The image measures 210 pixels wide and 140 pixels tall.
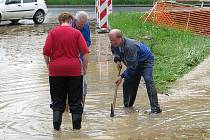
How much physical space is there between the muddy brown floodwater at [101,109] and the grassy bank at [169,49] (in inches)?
12.6

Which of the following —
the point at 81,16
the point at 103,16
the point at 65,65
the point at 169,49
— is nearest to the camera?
the point at 65,65

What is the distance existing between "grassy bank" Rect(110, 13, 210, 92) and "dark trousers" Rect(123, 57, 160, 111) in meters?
1.58

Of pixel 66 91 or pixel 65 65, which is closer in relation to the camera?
pixel 65 65

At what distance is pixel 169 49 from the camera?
1594 centimetres

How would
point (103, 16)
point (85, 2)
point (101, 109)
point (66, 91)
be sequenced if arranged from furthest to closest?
point (85, 2) → point (103, 16) → point (101, 109) → point (66, 91)

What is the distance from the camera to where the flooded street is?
790 centimetres

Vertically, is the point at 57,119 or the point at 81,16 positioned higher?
the point at 81,16

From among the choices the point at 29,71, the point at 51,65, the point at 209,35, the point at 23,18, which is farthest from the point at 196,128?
the point at 23,18

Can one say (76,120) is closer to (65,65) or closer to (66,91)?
(66,91)

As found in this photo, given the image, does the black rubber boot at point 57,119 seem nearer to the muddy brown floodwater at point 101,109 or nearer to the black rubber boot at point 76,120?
the muddy brown floodwater at point 101,109

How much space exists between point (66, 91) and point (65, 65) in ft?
1.53

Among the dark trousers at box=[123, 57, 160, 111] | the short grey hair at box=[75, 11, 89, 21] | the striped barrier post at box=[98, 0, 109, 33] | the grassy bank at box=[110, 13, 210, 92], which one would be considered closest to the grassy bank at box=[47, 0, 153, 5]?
the grassy bank at box=[110, 13, 210, 92]

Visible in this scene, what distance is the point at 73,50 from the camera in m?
7.84

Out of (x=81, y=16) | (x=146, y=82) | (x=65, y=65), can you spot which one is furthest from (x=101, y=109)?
(x=65, y=65)
